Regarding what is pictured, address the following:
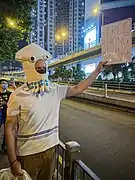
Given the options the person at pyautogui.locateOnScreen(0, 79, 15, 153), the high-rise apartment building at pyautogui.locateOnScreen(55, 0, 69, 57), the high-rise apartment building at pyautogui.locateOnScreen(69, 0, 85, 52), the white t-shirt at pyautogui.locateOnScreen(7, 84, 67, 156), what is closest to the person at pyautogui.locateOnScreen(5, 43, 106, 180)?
the white t-shirt at pyautogui.locateOnScreen(7, 84, 67, 156)

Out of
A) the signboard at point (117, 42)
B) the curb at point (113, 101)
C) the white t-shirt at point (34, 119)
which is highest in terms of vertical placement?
the signboard at point (117, 42)

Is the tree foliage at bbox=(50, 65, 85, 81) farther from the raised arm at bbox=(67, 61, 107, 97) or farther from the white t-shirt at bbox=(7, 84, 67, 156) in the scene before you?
the white t-shirt at bbox=(7, 84, 67, 156)

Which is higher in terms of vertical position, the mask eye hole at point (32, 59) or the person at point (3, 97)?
the mask eye hole at point (32, 59)

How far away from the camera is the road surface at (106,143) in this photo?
4.81 meters

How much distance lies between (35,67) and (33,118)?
16.5 inches

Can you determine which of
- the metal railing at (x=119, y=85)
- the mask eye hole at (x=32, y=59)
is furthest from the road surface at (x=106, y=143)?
the metal railing at (x=119, y=85)

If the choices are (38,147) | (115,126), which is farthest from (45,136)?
(115,126)

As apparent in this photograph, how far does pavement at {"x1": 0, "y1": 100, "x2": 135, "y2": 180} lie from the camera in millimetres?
4781

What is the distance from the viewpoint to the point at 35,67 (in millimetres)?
2311

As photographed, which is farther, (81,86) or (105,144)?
(105,144)

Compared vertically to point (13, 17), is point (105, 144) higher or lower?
lower

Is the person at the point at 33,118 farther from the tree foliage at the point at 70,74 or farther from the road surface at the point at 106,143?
the tree foliage at the point at 70,74

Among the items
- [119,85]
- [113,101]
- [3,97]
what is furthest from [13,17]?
[119,85]

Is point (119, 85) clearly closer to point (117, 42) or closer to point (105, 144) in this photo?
point (105, 144)
